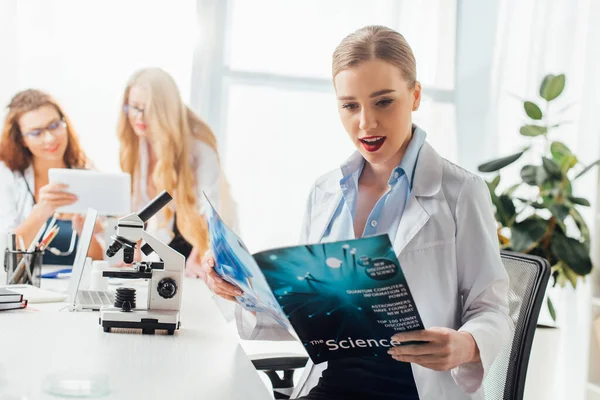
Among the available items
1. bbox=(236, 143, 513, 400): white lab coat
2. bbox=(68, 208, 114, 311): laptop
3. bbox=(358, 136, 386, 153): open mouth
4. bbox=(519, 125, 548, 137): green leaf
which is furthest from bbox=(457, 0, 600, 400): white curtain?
bbox=(68, 208, 114, 311): laptop

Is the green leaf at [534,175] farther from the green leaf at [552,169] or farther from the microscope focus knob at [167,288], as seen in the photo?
the microscope focus knob at [167,288]

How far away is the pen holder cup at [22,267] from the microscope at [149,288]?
2.00 ft

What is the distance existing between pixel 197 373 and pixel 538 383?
230cm

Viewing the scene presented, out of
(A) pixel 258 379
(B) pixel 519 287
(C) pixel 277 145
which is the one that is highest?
(C) pixel 277 145

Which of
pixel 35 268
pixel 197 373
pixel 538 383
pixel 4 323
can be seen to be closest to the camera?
pixel 197 373

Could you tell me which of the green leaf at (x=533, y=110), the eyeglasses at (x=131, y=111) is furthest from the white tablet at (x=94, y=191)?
the green leaf at (x=533, y=110)

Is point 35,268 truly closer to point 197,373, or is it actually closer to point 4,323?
point 4,323

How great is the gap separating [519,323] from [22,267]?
4.72 feet

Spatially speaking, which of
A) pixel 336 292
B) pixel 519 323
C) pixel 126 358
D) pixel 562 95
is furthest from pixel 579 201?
pixel 126 358

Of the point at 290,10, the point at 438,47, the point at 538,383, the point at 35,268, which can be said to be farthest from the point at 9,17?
the point at 538,383

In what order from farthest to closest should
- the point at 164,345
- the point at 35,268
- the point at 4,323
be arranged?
the point at 35,268, the point at 4,323, the point at 164,345

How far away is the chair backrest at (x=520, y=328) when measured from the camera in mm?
1402

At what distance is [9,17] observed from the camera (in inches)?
134

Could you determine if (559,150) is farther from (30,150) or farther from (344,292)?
(30,150)
